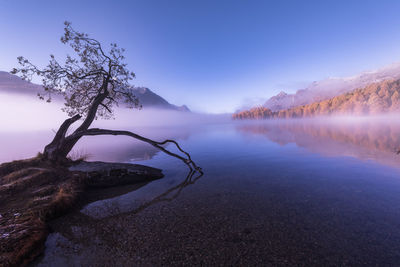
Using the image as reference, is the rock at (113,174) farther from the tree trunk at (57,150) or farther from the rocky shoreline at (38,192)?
the tree trunk at (57,150)

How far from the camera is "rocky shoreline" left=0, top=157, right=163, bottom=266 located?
4.78 metres

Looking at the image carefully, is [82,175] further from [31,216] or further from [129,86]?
[129,86]

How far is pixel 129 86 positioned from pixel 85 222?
46.9 ft

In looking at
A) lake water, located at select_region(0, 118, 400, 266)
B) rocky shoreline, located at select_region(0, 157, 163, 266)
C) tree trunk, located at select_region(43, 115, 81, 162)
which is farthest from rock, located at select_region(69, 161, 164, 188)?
tree trunk, located at select_region(43, 115, 81, 162)

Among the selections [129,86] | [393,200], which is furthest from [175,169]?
[393,200]

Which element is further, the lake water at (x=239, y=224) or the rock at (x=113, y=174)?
the rock at (x=113, y=174)

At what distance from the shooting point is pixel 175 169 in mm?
15289

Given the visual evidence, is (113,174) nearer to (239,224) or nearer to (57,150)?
(57,150)

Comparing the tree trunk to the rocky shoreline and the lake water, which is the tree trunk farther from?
the lake water

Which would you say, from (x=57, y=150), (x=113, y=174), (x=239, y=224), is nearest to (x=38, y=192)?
(x=113, y=174)

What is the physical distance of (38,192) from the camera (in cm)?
826

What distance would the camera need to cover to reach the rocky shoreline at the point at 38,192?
4779mm

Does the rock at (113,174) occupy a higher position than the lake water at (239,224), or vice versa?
the rock at (113,174)

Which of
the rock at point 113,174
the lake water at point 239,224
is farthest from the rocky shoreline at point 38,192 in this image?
the lake water at point 239,224
